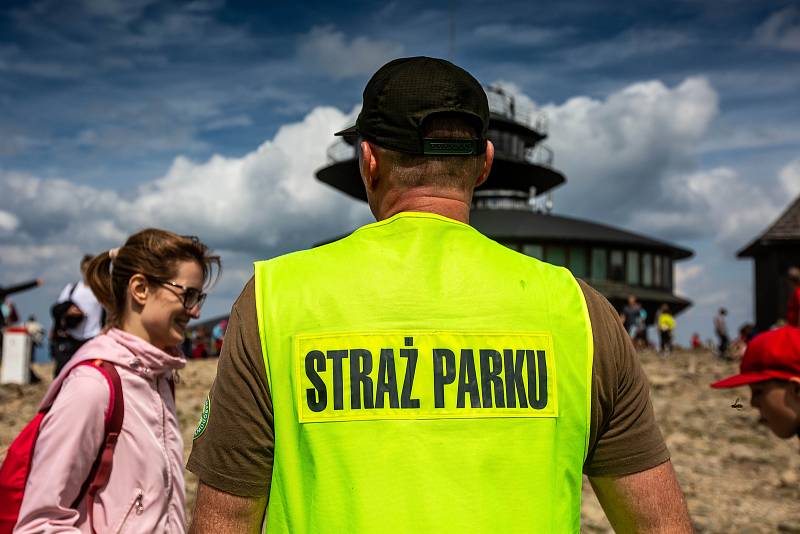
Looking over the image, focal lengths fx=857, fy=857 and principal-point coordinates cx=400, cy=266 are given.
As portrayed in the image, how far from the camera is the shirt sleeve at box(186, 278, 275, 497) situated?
1759 mm

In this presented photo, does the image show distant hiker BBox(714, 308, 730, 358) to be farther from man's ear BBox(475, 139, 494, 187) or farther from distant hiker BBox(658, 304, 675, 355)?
man's ear BBox(475, 139, 494, 187)

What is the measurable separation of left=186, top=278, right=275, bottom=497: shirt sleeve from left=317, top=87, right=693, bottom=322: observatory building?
1592 inches

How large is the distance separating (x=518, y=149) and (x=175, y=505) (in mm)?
47954

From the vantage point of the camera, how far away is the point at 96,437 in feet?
8.98

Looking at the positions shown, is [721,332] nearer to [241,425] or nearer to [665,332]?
[665,332]

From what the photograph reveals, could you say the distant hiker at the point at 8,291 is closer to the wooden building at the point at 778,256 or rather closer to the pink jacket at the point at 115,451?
the pink jacket at the point at 115,451

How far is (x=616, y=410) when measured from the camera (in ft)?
6.20

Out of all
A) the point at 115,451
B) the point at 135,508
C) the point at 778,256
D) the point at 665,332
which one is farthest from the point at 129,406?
the point at 778,256

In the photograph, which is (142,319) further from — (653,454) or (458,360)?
(653,454)

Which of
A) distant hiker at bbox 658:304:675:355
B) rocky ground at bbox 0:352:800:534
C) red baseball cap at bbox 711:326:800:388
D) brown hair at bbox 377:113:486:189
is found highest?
distant hiker at bbox 658:304:675:355

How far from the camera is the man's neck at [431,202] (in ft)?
6.28

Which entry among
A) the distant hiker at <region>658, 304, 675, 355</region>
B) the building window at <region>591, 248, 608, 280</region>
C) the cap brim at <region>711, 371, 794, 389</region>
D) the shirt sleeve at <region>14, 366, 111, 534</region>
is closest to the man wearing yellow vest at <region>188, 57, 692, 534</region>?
the shirt sleeve at <region>14, 366, 111, 534</region>

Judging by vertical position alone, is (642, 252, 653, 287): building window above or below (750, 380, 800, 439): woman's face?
above

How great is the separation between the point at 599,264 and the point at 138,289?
4358 cm
